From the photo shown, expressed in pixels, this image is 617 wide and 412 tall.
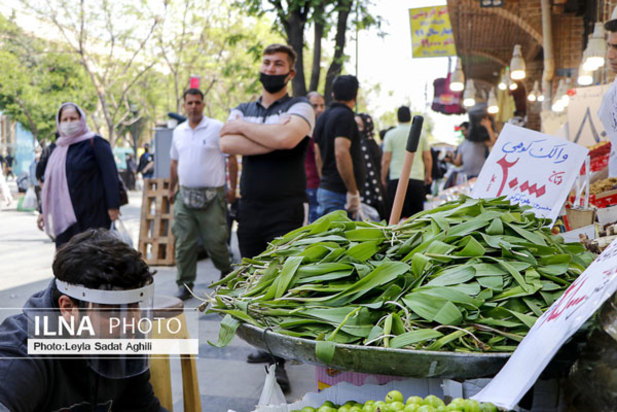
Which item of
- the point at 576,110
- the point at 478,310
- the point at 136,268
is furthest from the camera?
the point at 576,110

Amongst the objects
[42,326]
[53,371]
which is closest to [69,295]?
[42,326]

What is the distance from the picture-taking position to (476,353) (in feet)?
4.66

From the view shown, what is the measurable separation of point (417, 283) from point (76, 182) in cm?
452

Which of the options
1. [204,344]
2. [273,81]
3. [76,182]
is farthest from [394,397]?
[76,182]

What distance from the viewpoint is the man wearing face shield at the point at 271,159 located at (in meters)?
4.12

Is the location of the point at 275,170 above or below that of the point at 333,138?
below

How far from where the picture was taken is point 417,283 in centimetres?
167

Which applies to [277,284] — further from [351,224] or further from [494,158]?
[494,158]

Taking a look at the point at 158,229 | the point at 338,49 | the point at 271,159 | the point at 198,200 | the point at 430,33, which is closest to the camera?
the point at 271,159

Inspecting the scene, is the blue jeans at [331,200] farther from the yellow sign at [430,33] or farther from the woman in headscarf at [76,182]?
→ the yellow sign at [430,33]

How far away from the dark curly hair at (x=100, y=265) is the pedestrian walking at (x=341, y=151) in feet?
11.0

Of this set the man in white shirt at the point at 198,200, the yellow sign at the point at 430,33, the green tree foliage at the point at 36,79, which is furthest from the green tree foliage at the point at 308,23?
the green tree foliage at the point at 36,79

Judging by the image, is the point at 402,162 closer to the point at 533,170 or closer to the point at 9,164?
the point at 533,170

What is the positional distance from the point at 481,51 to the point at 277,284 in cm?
1720
